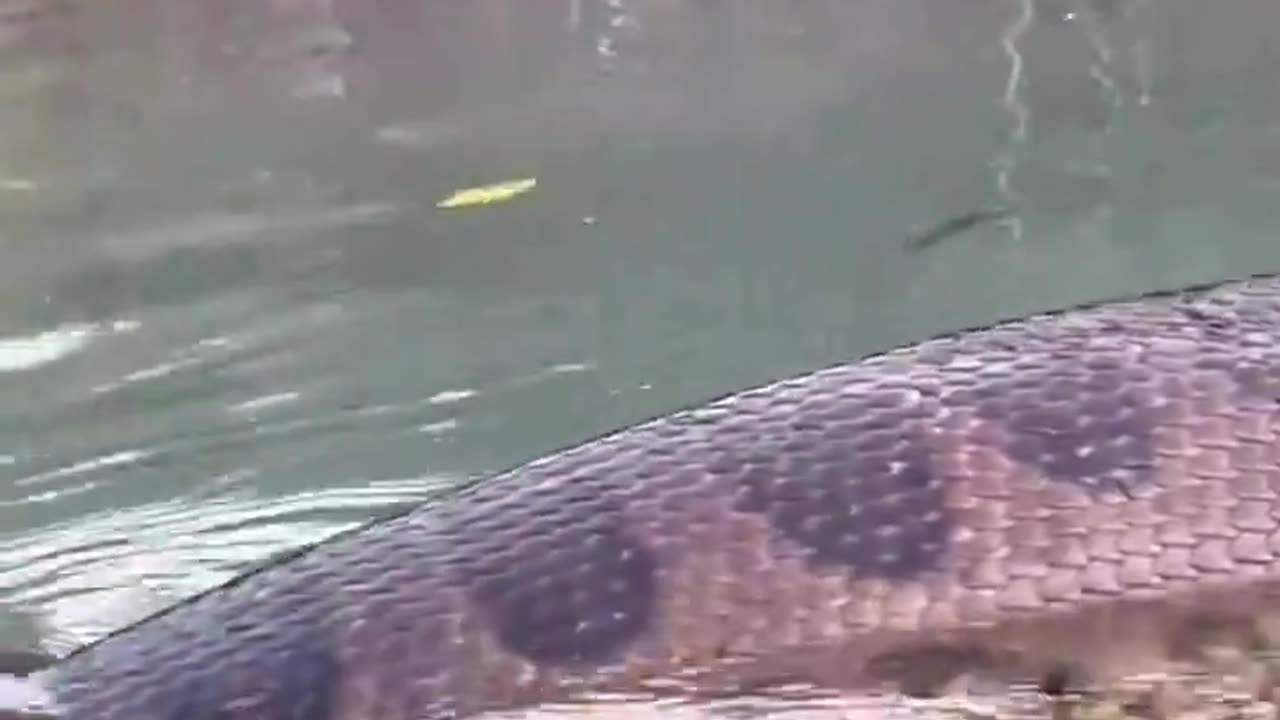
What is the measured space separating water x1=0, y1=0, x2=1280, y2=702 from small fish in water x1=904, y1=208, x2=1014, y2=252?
45mm

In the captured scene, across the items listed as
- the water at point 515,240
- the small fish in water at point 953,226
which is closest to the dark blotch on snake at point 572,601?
the water at point 515,240

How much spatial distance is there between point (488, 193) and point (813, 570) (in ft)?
13.8

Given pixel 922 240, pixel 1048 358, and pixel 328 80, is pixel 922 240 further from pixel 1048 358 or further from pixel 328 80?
pixel 328 80

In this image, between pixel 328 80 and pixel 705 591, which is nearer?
pixel 705 591

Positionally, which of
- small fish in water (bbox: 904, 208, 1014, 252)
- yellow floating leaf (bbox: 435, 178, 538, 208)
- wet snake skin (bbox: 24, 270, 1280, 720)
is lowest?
small fish in water (bbox: 904, 208, 1014, 252)

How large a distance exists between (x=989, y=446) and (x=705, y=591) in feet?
0.69

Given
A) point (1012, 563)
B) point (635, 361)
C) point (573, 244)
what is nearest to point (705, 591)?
point (1012, 563)

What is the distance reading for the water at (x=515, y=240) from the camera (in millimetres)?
2754

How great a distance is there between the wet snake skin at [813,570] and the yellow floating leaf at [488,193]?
12.7 feet

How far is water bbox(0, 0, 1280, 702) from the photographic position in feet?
9.04

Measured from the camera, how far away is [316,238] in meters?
4.75

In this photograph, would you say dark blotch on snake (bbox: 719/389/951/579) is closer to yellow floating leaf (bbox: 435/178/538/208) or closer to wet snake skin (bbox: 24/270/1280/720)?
wet snake skin (bbox: 24/270/1280/720)

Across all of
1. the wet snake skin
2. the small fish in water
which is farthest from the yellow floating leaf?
the wet snake skin

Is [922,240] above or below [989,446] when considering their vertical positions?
below
